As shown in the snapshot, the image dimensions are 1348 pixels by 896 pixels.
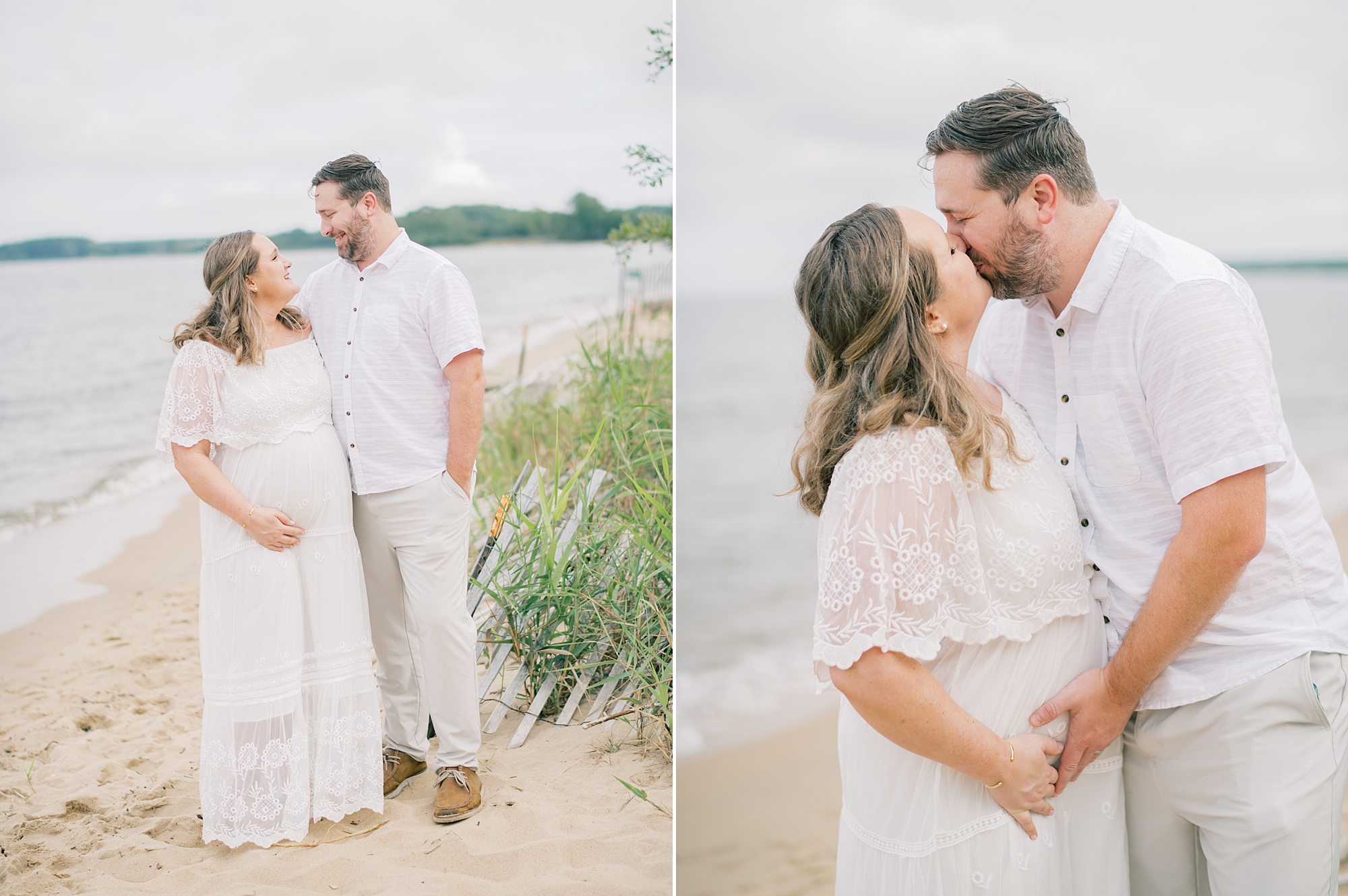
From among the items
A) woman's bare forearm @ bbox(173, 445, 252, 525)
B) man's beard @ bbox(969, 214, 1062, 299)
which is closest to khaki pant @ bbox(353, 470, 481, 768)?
woman's bare forearm @ bbox(173, 445, 252, 525)

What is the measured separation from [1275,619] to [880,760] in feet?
2.22

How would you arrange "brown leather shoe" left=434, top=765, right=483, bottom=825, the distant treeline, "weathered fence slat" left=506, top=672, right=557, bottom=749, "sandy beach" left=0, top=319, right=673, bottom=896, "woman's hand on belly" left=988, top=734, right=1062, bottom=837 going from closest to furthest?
"woman's hand on belly" left=988, top=734, right=1062, bottom=837 → "sandy beach" left=0, top=319, right=673, bottom=896 → "brown leather shoe" left=434, top=765, right=483, bottom=825 → "weathered fence slat" left=506, top=672, right=557, bottom=749 → the distant treeline

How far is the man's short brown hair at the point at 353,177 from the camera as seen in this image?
2.71 m

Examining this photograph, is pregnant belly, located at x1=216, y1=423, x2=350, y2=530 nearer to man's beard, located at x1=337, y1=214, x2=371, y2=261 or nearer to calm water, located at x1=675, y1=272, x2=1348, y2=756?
man's beard, located at x1=337, y1=214, x2=371, y2=261

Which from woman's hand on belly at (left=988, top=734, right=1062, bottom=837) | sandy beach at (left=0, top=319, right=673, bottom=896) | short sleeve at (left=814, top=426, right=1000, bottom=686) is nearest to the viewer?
short sleeve at (left=814, top=426, right=1000, bottom=686)

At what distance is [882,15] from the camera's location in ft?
25.2

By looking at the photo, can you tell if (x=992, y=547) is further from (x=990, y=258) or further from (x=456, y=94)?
(x=456, y=94)

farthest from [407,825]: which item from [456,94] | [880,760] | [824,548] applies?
[456,94]

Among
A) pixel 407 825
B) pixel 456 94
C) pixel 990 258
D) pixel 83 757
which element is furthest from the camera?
pixel 456 94

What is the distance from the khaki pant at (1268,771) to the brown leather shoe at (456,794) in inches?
75.6

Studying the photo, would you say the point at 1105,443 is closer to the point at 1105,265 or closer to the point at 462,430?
the point at 1105,265

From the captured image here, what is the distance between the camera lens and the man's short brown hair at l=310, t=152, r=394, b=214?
2713 mm

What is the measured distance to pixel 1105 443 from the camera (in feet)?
4.94
